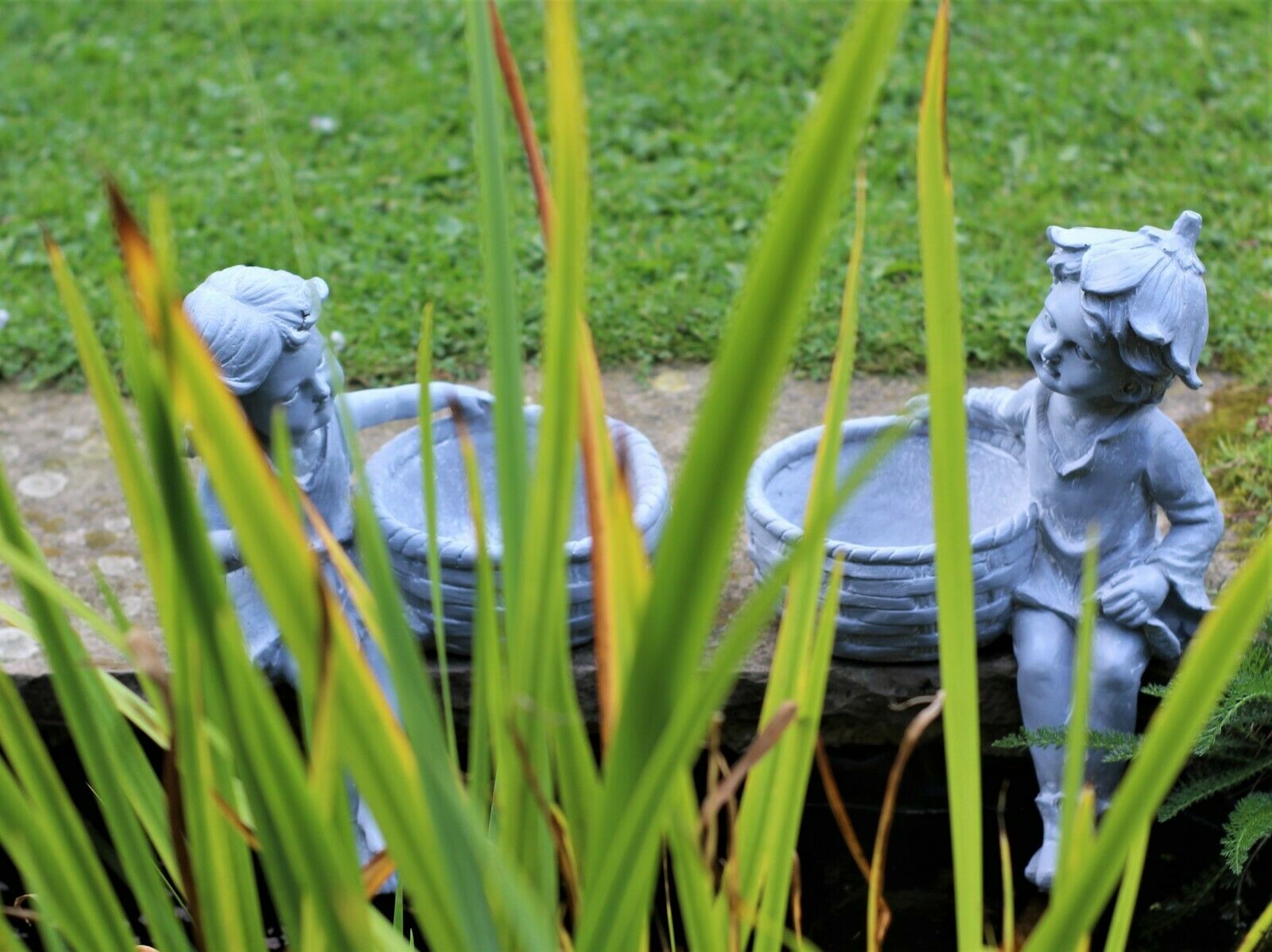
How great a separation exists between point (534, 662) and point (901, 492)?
198cm

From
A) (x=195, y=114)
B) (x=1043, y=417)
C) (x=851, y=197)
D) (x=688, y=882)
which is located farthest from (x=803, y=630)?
(x=195, y=114)

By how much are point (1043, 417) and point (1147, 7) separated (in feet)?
11.7

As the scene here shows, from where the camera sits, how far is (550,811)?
1.22 m

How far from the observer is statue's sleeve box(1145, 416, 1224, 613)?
2416 millimetres

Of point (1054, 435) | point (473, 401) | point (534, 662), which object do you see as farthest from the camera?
point (473, 401)

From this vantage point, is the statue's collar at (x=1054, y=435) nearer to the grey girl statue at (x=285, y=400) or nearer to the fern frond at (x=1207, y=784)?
the fern frond at (x=1207, y=784)

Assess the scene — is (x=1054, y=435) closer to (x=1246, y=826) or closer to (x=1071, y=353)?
(x=1071, y=353)

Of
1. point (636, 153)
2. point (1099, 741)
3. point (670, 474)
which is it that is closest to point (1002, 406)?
point (1099, 741)

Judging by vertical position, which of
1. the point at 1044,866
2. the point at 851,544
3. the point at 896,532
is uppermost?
the point at 851,544

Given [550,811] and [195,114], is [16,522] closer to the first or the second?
[550,811]

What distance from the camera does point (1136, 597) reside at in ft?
8.00

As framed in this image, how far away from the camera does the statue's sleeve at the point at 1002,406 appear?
255 cm

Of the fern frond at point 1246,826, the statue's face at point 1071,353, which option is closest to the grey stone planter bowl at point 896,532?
the statue's face at point 1071,353

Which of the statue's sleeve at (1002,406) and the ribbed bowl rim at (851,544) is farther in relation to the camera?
the statue's sleeve at (1002,406)
